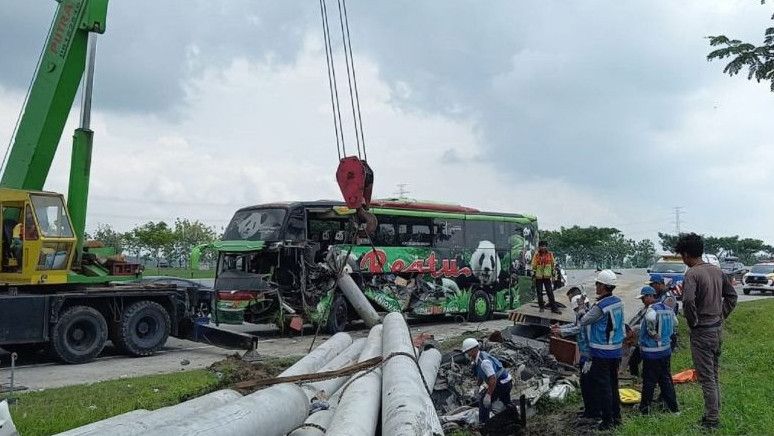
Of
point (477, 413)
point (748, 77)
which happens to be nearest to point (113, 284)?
point (477, 413)

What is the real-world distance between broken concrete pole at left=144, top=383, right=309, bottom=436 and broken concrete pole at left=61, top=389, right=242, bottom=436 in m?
0.24

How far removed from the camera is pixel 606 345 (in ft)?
23.3

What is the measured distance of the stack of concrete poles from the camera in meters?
4.44

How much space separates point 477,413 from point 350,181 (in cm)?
306

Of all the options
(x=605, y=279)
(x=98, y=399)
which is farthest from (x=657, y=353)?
(x=98, y=399)

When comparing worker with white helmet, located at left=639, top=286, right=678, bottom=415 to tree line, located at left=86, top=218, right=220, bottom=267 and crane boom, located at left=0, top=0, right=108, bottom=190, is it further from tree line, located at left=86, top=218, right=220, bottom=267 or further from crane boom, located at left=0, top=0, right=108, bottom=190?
tree line, located at left=86, top=218, right=220, bottom=267

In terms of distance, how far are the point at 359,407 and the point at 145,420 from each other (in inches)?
68.3

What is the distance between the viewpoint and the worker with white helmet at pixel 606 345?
23.2 feet

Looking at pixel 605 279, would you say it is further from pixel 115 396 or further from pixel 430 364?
pixel 115 396

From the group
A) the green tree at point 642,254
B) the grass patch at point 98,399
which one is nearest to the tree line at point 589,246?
the green tree at point 642,254

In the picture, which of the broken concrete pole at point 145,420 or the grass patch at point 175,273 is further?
the grass patch at point 175,273

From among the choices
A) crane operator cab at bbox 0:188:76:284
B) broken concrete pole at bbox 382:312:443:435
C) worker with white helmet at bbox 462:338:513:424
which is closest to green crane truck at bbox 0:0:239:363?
crane operator cab at bbox 0:188:76:284

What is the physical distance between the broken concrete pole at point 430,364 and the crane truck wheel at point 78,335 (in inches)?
239

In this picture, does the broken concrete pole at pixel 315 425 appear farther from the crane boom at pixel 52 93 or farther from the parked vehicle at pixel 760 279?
the parked vehicle at pixel 760 279
